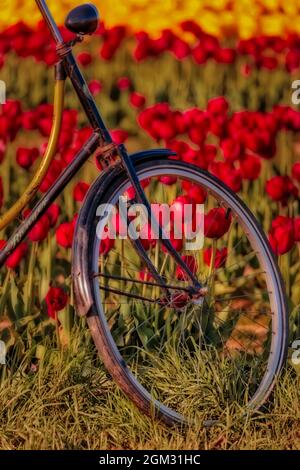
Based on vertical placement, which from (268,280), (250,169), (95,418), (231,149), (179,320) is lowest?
(95,418)

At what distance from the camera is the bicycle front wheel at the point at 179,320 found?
4.38 meters

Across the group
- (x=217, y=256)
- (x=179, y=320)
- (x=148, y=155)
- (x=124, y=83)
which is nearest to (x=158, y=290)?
(x=217, y=256)

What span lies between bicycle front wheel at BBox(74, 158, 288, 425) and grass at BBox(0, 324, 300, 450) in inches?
2.1

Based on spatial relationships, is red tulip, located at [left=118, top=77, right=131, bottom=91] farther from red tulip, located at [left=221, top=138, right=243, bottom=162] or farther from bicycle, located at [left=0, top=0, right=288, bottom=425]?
bicycle, located at [left=0, top=0, right=288, bottom=425]

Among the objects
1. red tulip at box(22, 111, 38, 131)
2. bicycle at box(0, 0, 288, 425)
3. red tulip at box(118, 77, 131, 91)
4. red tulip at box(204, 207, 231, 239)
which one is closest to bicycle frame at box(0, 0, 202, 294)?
bicycle at box(0, 0, 288, 425)

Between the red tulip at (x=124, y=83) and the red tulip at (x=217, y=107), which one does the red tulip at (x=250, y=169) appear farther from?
the red tulip at (x=124, y=83)

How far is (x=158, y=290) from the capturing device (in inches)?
211

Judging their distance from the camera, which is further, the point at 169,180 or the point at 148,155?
the point at 169,180

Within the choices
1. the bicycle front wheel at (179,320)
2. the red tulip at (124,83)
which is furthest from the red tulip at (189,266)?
the red tulip at (124,83)

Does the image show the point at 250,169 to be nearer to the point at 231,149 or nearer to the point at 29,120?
the point at 231,149

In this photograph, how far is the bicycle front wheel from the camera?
4.38 meters

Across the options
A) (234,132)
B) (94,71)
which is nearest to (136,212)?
(234,132)

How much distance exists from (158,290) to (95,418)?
825mm

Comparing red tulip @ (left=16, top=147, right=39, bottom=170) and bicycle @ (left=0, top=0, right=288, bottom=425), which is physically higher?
red tulip @ (left=16, top=147, right=39, bottom=170)
